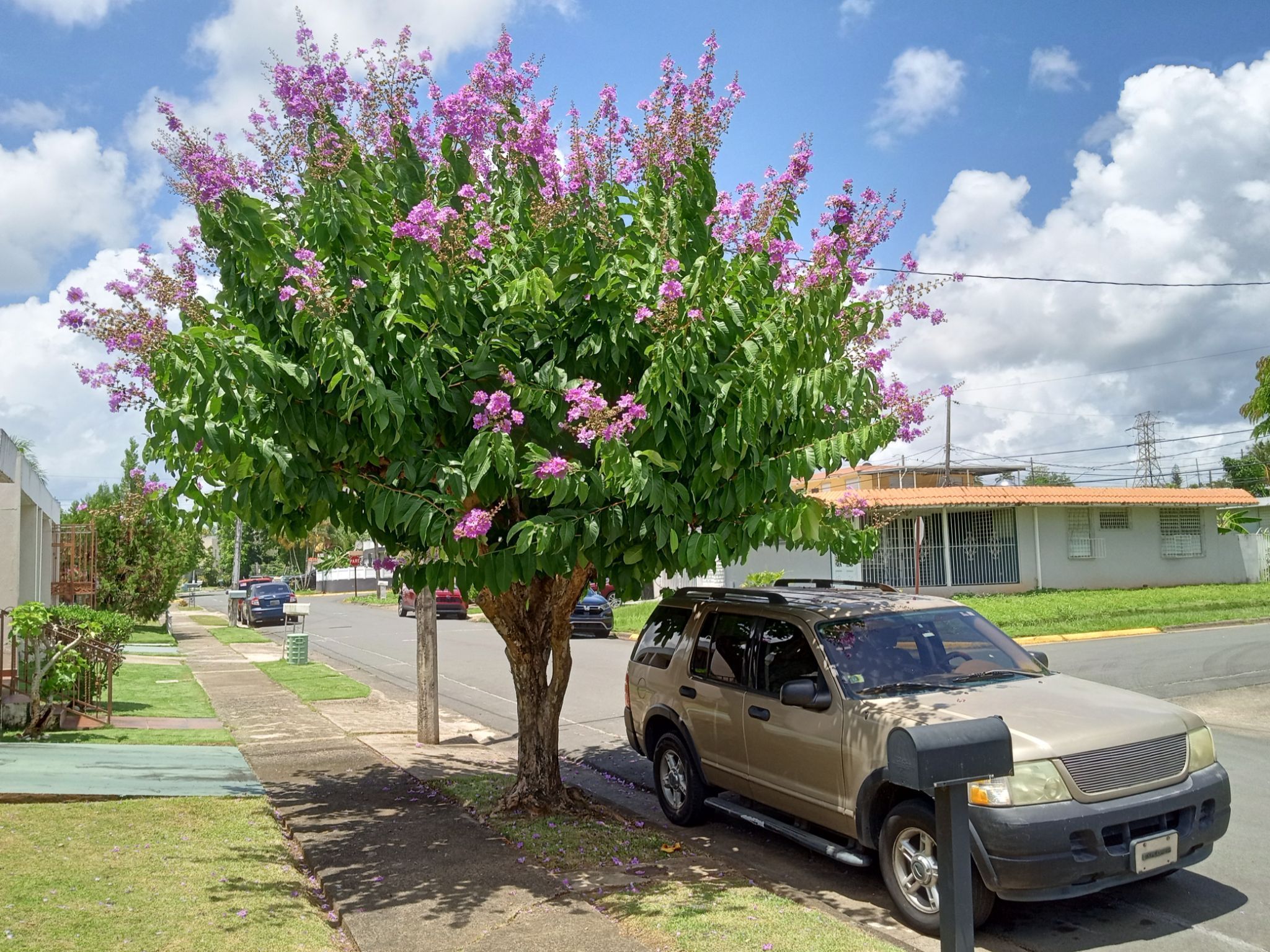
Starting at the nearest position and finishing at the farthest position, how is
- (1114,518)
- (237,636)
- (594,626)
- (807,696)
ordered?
1. (807,696)
2. (594,626)
3. (237,636)
4. (1114,518)

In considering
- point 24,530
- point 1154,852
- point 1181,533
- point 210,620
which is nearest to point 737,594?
point 1154,852

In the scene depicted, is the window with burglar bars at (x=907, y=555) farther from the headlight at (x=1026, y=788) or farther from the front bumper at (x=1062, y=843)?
the headlight at (x=1026, y=788)

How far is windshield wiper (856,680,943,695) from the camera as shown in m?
6.23

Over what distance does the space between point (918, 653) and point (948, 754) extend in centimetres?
374

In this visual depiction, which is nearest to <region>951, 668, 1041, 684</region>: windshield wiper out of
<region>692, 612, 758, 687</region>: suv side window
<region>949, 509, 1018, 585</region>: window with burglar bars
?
<region>692, 612, 758, 687</region>: suv side window

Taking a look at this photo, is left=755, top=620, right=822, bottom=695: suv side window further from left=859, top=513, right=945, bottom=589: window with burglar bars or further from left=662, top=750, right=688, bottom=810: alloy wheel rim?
left=859, top=513, right=945, bottom=589: window with burglar bars

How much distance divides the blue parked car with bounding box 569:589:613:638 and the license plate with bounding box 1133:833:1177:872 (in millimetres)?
21753

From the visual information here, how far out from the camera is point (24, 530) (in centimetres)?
1536

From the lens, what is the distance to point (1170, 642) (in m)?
19.7

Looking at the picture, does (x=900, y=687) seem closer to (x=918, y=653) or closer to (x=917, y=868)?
(x=918, y=653)

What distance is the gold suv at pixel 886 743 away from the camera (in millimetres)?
5113

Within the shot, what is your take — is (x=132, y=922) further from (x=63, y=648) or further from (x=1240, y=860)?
(x=63, y=648)

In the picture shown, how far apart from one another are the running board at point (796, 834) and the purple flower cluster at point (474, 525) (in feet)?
9.24

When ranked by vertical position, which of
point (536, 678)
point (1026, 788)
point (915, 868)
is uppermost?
point (536, 678)
